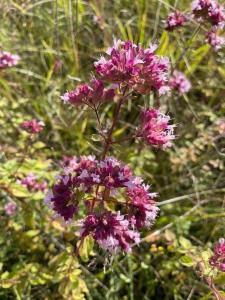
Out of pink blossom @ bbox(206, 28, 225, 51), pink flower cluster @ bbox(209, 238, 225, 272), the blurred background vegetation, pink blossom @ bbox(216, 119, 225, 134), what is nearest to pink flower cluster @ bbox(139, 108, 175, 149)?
the blurred background vegetation

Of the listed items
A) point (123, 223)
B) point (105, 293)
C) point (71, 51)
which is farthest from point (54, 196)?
point (71, 51)

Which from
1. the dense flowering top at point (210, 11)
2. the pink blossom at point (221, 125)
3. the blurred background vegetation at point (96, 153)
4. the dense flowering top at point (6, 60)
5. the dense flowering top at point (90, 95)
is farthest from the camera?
the dense flowering top at point (6, 60)

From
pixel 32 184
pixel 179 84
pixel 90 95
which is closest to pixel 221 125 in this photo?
pixel 179 84

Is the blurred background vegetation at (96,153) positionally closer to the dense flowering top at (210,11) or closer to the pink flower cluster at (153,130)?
the dense flowering top at (210,11)

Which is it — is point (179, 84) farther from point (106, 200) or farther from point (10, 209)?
point (106, 200)

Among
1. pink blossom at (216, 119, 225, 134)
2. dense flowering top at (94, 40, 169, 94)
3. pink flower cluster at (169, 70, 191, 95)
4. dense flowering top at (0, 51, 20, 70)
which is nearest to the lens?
dense flowering top at (94, 40, 169, 94)

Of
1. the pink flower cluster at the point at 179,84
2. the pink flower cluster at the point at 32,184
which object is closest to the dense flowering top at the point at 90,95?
A: the pink flower cluster at the point at 32,184

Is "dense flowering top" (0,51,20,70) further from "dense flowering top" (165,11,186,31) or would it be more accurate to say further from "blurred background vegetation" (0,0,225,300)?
"dense flowering top" (165,11,186,31)
